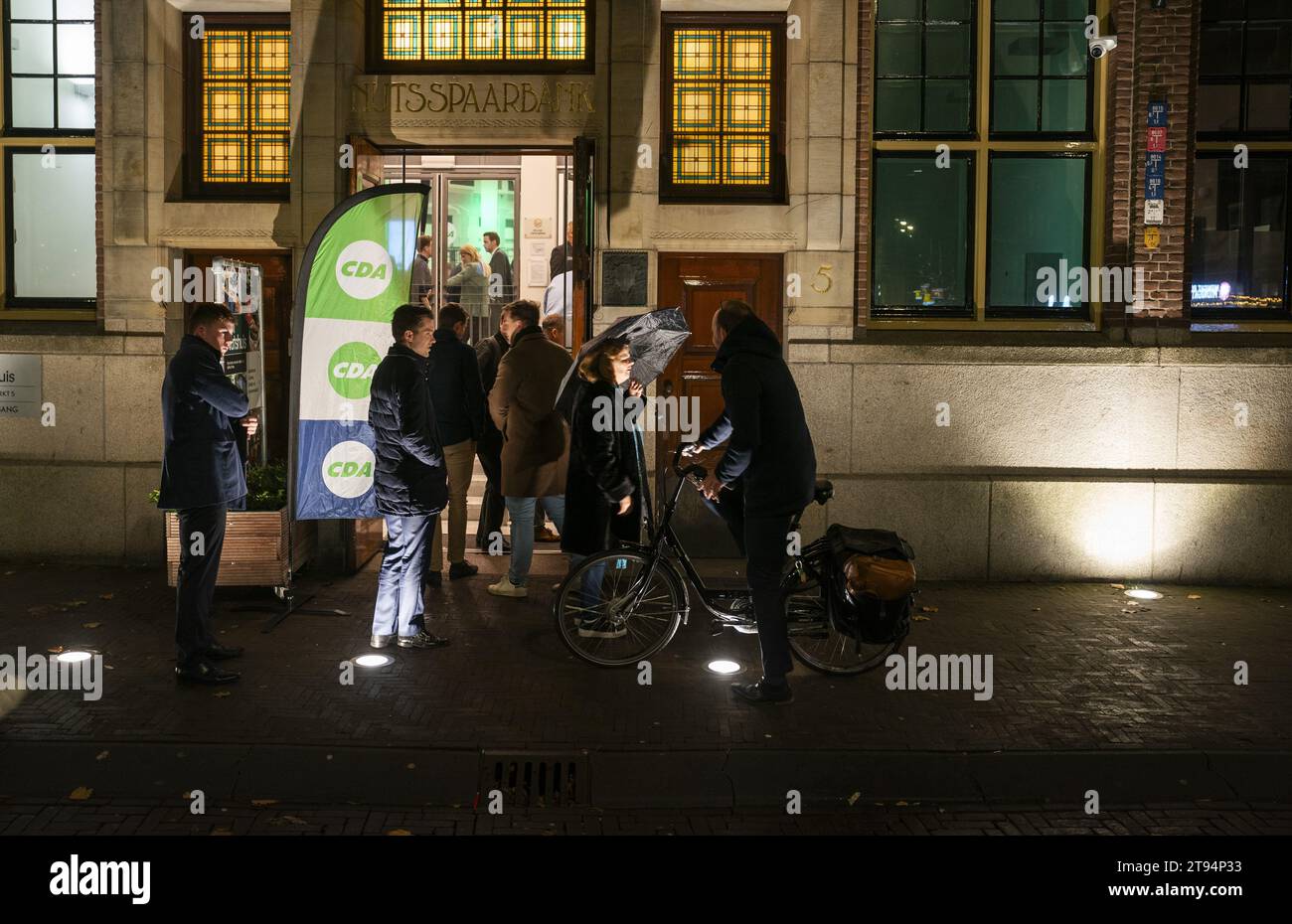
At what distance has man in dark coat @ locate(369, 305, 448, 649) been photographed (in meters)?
7.81

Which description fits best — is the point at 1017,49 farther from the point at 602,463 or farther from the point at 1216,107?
the point at 602,463

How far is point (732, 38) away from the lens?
1109cm

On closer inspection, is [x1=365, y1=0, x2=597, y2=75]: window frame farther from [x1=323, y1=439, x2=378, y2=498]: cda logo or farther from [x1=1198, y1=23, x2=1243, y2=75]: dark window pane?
[x1=1198, y1=23, x2=1243, y2=75]: dark window pane

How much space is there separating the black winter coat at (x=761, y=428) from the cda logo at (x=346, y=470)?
2886mm

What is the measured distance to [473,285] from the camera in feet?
47.2

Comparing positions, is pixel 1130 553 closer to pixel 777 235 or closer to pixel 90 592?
pixel 777 235

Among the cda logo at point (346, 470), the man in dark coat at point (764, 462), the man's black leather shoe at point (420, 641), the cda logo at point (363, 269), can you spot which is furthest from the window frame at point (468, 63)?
the man's black leather shoe at point (420, 641)

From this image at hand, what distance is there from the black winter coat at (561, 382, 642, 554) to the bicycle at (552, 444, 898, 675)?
14.5 inches

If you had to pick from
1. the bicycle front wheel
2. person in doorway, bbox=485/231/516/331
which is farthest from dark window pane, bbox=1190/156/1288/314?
person in doorway, bbox=485/231/516/331

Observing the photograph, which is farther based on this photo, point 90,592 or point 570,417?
point 90,592

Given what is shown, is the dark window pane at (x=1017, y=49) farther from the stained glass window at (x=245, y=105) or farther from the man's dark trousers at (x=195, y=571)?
the man's dark trousers at (x=195, y=571)
